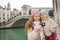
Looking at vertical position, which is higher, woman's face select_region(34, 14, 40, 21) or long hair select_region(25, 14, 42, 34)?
woman's face select_region(34, 14, 40, 21)

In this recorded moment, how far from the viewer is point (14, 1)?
1305 millimetres

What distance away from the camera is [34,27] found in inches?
49.8

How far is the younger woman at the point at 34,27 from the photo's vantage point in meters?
1.24

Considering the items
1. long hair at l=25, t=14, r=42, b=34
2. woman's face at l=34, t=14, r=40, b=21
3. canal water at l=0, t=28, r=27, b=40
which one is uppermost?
woman's face at l=34, t=14, r=40, b=21

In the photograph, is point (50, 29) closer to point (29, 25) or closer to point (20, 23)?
point (29, 25)

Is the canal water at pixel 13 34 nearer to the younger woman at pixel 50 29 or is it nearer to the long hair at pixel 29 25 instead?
the long hair at pixel 29 25

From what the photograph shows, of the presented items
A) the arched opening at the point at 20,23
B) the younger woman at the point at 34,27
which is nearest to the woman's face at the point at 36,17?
the younger woman at the point at 34,27

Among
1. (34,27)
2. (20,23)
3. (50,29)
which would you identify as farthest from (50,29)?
(20,23)

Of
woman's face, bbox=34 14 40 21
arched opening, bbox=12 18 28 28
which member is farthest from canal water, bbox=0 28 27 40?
woman's face, bbox=34 14 40 21

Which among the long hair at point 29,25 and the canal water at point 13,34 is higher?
the long hair at point 29,25

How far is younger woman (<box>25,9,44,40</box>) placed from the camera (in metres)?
1.24

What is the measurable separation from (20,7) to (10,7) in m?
0.11

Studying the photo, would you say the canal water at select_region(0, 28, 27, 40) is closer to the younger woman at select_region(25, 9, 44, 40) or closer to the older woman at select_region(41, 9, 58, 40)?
the younger woman at select_region(25, 9, 44, 40)

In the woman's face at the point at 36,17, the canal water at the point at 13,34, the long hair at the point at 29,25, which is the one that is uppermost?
the woman's face at the point at 36,17
